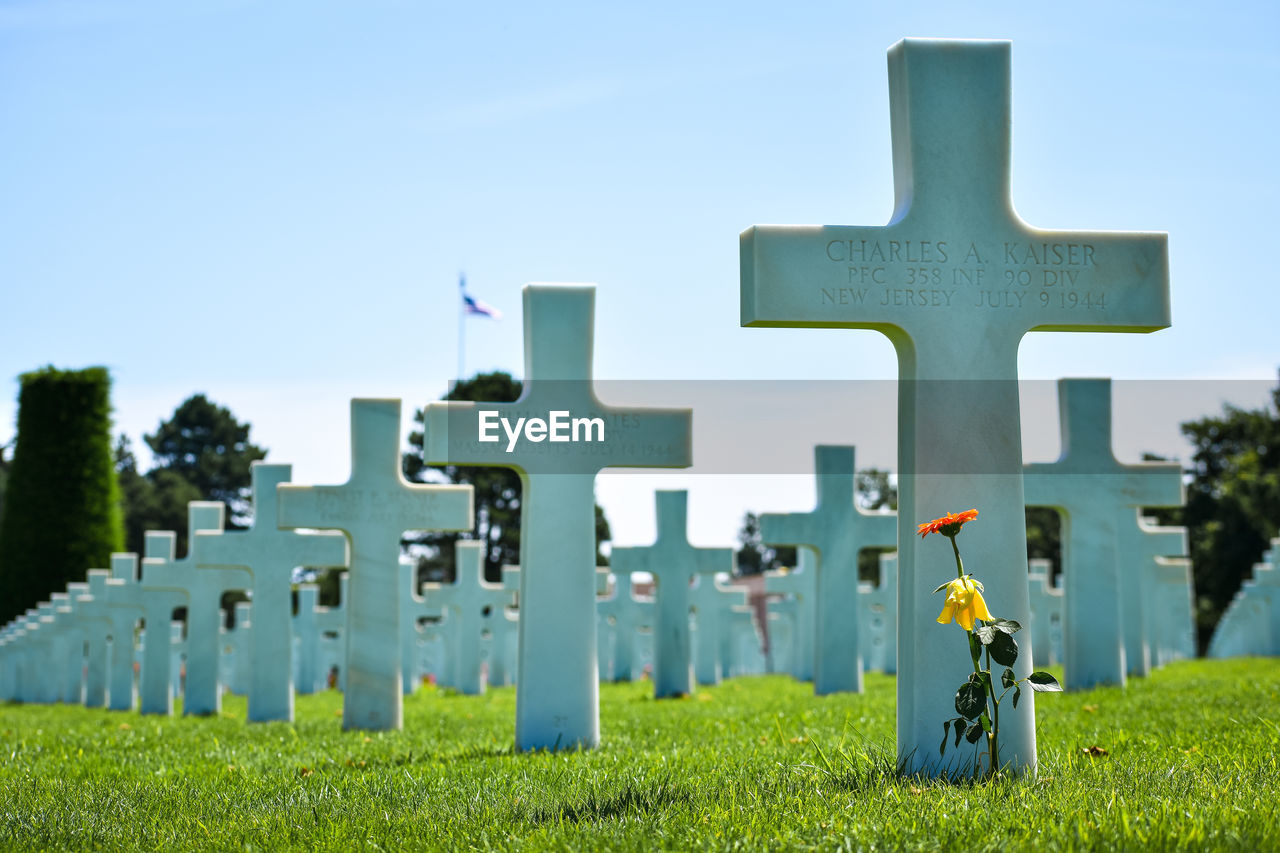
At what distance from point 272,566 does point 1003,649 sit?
11.5 metres

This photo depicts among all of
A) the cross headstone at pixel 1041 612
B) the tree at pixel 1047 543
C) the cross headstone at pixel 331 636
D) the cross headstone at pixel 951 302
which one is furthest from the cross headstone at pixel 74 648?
the tree at pixel 1047 543

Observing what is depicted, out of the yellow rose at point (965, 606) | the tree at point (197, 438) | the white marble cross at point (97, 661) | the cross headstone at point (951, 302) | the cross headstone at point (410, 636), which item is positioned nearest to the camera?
the yellow rose at point (965, 606)

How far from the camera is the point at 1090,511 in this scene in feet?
46.9

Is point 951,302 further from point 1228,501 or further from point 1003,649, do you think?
point 1228,501

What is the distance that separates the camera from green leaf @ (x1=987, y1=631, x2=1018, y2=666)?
5539 millimetres

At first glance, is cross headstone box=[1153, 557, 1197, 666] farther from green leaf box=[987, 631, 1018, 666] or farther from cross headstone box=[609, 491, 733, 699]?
green leaf box=[987, 631, 1018, 666]

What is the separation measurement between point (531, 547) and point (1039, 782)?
465 cm

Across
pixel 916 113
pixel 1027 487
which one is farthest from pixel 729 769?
pixel 1027 487

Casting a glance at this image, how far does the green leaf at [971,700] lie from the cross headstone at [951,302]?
604mm

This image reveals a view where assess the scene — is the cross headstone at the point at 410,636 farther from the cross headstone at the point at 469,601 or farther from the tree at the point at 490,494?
the tree at the point at 490,494

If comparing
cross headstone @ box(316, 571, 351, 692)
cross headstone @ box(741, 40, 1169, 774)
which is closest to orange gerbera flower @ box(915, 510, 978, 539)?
Answer: cross headstone @ box(741, 40, 1169, 774)

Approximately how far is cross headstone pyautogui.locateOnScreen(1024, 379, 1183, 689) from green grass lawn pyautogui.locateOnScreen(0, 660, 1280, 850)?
150 inches

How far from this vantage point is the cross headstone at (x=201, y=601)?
1770 centimetres

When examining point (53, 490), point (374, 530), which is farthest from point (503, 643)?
point (53, 490)
